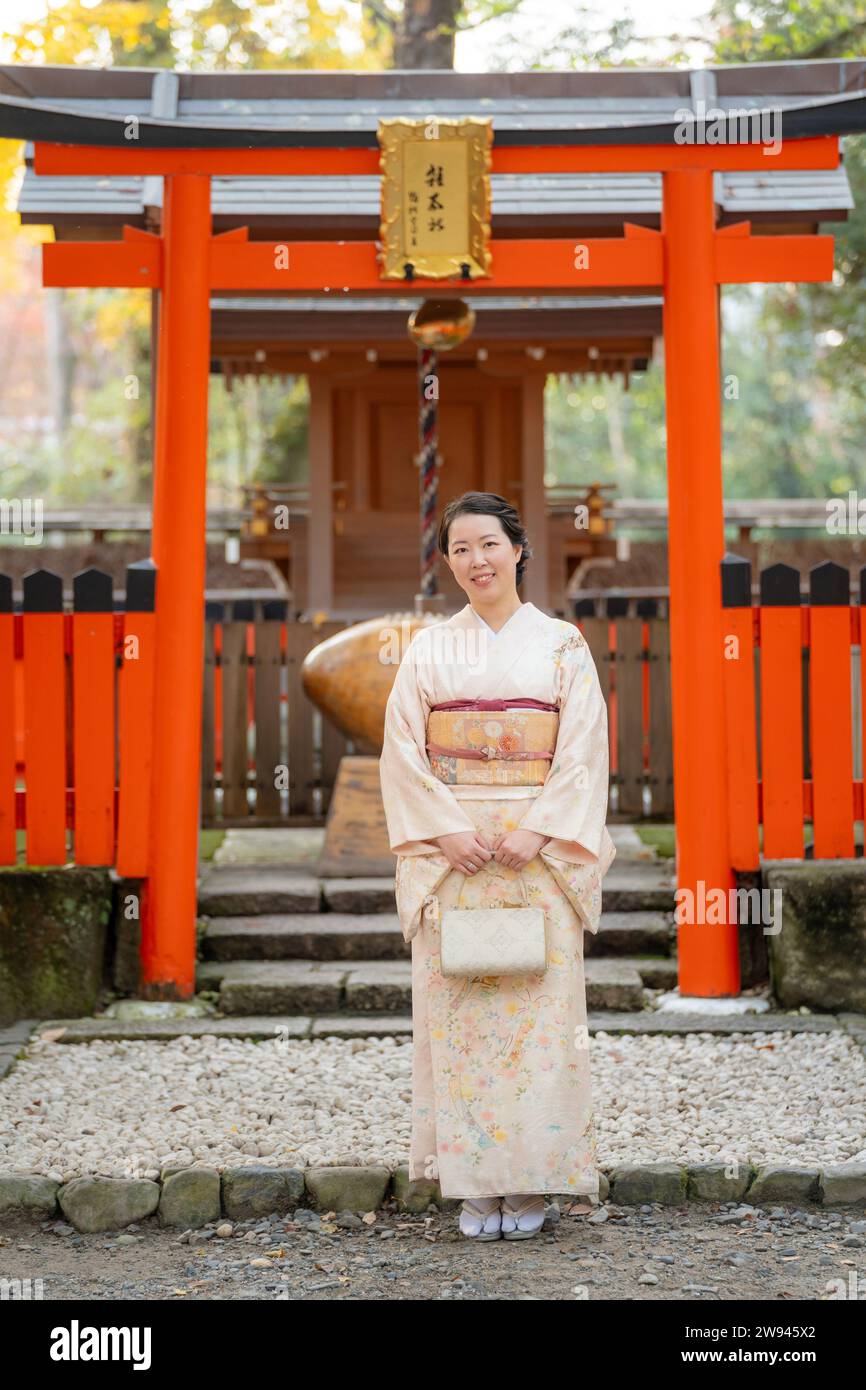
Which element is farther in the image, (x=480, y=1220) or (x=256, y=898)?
(x=256, y=898)

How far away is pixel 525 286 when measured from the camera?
579 centimetres

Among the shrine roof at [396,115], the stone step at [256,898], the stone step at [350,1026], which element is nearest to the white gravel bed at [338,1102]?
the stone step at [350,1026]

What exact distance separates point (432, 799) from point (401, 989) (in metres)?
2.09

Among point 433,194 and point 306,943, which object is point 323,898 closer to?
point 306,943

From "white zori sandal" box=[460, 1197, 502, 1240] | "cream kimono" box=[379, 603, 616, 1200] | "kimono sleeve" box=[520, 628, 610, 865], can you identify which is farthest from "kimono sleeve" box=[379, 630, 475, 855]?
"white zori sandal" box=[460, 1197, 502, 1240]

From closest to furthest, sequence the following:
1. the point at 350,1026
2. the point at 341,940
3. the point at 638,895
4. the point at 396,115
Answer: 1. the point at 350,1026
2. the point at 341,940
3. the point at 638,895
4. the point at 396,115

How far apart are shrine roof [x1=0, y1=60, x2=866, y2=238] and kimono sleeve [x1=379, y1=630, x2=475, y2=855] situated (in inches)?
114

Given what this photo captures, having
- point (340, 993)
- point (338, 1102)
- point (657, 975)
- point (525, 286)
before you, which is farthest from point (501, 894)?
point (525, 286)

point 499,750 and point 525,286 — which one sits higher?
point 525,286

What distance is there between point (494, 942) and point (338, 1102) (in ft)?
4.14

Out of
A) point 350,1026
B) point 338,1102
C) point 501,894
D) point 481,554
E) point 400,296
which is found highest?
point 400,296

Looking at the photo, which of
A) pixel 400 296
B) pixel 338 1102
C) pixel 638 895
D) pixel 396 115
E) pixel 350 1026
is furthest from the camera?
pixel 396 115

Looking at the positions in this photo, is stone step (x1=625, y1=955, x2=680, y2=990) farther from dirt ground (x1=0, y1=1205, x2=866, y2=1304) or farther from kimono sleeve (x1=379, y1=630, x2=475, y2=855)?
kimono sleeve (x1=379, y1=630, x2=475, y2=855)

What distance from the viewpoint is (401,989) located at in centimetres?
555
